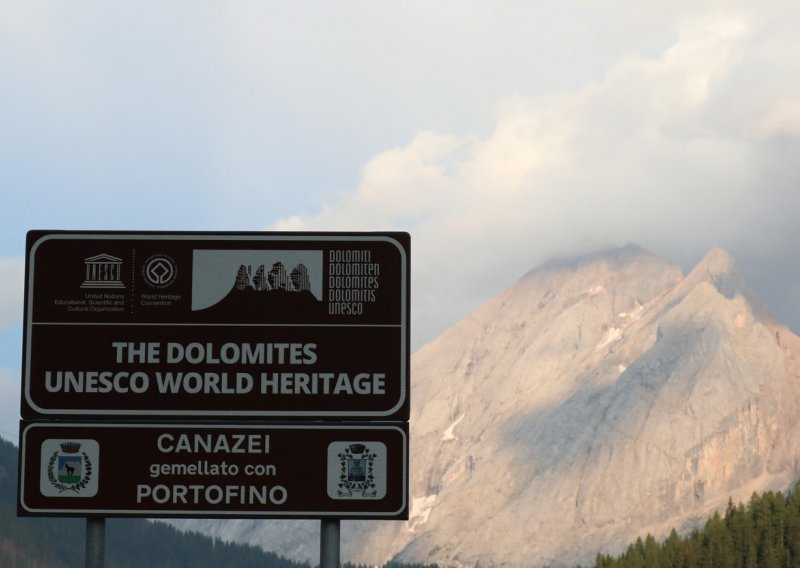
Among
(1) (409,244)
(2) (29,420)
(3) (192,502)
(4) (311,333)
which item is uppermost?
(1) (409,244)

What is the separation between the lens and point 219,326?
688 inches

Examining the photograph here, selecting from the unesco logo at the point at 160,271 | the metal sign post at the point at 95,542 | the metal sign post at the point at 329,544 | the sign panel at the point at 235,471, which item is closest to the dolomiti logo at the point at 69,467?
the sign panel at the point at 235,471

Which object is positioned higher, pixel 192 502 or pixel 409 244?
pixel 409 244

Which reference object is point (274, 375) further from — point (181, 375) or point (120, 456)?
point (120, 456)

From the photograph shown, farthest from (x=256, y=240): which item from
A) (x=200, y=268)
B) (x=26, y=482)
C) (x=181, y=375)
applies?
(x=26, y=482)

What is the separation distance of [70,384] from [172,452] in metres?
1.67

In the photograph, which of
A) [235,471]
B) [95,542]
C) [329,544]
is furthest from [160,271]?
[329,544]

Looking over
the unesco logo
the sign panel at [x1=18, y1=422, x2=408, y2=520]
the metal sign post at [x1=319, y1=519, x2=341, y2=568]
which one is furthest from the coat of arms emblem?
the unesco logo

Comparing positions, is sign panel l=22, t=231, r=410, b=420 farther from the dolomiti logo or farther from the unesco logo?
the dolomiti logo

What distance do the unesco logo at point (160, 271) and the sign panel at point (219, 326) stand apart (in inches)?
0.5

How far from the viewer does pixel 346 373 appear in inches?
682

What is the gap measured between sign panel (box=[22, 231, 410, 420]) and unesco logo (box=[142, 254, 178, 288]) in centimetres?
1

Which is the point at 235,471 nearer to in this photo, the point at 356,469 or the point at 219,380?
the point at 219,380

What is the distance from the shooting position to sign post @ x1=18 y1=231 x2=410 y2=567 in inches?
680
